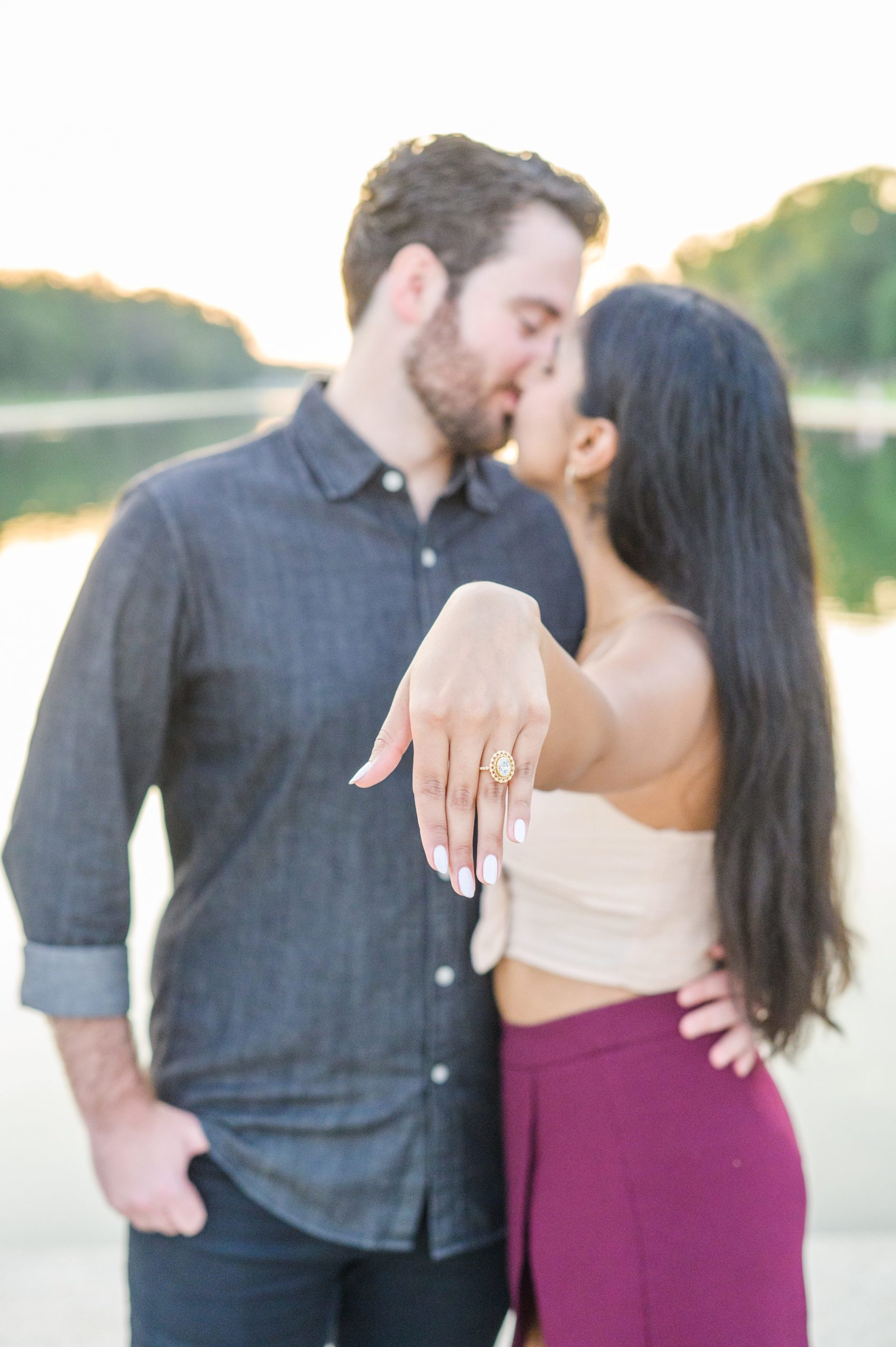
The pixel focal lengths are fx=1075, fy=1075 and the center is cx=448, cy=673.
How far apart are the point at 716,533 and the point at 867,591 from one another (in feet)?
16.4

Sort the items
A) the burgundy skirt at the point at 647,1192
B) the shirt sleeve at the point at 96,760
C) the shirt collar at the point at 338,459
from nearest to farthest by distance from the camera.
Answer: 1. the burgundy skirt at the point at 647,1192
2. the shirt sleeve at the point at 96,760
3. the shirt collar at the point at 338,459

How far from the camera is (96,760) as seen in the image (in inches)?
45.4

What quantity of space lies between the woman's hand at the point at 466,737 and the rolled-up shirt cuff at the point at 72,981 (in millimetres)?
704

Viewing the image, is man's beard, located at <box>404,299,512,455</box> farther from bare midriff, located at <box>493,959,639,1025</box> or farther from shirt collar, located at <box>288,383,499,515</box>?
→ bare midriff, located at <box>493,959,639,1025</box>

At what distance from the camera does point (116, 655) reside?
3.75 feet

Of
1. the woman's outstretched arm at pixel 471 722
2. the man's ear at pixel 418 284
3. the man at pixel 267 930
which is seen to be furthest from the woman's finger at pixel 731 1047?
the man's ear at pixel 418 284

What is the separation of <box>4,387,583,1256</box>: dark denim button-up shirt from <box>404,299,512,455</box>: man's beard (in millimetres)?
227

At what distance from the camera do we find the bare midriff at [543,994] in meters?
1.15

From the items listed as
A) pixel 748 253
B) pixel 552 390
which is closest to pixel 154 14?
pixel 552 390

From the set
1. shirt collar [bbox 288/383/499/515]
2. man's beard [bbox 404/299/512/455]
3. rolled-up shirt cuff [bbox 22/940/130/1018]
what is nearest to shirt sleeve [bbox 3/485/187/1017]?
rolled-up shirt cuff [bbox 22/940/130/1018]

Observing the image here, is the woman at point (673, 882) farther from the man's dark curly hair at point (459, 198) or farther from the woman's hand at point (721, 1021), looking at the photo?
the man's dark curly hair at point (459, 198)

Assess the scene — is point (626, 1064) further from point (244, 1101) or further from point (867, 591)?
point (867, 591)

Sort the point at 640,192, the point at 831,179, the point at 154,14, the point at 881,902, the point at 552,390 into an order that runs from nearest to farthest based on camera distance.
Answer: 1. the point at 552,390
2. the point at 881,902
3. the point at 154,14
4. the point at 640,192
5. the point at 831,179

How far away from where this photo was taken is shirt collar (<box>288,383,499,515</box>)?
128 centimetres
